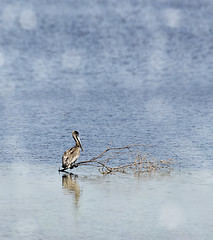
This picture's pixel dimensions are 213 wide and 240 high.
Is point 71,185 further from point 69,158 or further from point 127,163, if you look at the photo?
point 127,163

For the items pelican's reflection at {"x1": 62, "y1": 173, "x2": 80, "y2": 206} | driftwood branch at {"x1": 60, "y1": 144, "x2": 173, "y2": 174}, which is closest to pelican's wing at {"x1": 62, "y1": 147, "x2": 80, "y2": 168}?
driftwood branch at {"x1": 60, "y1": 144, "x2": 173, "y2": 174}

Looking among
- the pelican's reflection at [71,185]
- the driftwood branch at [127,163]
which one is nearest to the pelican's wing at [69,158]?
the driftwood branch at [127,163]

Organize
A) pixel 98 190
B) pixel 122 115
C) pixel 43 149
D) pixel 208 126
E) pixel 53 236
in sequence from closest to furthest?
pixel 53 236
pixel 98 190
pixel 43 149
pixel 208 126
pixel 122 115

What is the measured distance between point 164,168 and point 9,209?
252 inches

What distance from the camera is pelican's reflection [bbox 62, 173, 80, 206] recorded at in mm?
12206

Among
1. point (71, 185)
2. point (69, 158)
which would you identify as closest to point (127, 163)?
point (69, 158)

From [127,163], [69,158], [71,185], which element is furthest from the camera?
[127,163]

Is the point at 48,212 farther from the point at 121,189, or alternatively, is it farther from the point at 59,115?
the point at 59,115

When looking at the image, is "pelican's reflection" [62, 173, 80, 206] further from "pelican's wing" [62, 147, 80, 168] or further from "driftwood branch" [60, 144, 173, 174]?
"driftwood branch" [60, 144, 173, 174]

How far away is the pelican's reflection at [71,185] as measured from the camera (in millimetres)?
12206

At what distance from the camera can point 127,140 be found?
66.5 ft

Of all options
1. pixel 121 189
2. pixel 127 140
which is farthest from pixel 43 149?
pixel 121 189

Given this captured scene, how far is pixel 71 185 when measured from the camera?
43.6 ft

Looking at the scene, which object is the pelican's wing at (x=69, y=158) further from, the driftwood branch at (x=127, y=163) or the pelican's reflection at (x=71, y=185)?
the pelican's reflection at (x=71, y=185)
